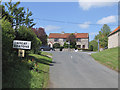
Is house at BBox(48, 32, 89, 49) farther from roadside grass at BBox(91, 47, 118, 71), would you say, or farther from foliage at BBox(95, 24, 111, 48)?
roadside grass at BBox(91, 47, 118, 71)

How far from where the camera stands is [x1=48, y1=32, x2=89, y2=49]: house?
67.1 m

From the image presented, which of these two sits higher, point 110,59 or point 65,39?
point 65,39

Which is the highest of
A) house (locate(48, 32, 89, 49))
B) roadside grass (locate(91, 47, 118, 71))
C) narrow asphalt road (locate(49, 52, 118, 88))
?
house (locate(48, 32, 89, 49))

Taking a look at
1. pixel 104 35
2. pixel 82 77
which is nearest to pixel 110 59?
pixel 82 77

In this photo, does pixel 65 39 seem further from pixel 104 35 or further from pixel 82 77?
pixel 82 77

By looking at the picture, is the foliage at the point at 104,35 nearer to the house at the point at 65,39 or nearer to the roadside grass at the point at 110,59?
the house at the point at 65,39

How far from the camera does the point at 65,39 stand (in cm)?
6819

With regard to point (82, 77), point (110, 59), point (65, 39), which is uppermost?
point (65, 39)

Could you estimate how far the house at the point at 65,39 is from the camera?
67.1 meters

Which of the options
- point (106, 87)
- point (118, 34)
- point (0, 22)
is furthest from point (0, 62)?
point (118, 34)

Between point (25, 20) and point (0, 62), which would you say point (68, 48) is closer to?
point (25, 20)

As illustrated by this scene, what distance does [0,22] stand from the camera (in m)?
8.33

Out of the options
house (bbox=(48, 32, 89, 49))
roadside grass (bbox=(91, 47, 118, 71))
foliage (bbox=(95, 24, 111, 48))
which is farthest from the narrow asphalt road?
house (bbox=(48, 32, 89, 49))

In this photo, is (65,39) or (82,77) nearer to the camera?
(82,77)
